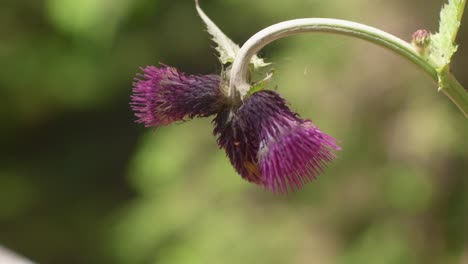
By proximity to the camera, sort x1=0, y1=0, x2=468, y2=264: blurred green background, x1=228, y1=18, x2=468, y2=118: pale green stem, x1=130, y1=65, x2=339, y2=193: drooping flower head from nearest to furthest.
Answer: x1=228, y1=18, x2=468, y2=118: pale green stem, x1=130, y1=65, x2=339, y2=193: drooping flower head, x1=0, y1=0, x2=468, y2=264: blurred green background

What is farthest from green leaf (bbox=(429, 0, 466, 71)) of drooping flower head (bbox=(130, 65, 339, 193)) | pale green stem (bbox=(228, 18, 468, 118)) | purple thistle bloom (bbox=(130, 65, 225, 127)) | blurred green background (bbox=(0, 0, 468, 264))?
blurred green background (bbox=(0, 0, 468, 264))

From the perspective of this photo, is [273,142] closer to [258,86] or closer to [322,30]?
[258,86]

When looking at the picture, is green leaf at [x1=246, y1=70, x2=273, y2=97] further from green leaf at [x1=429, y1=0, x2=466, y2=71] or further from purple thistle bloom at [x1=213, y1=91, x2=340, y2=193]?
green leaf at [x1=429, y1=0, x2=466, y2=71]

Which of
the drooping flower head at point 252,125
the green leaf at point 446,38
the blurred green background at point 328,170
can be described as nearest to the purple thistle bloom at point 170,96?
the drooping flower head at point 252,125

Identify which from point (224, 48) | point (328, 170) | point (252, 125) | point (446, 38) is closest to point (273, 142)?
point (252, 125)

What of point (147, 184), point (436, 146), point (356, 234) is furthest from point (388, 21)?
point (147, 184)
